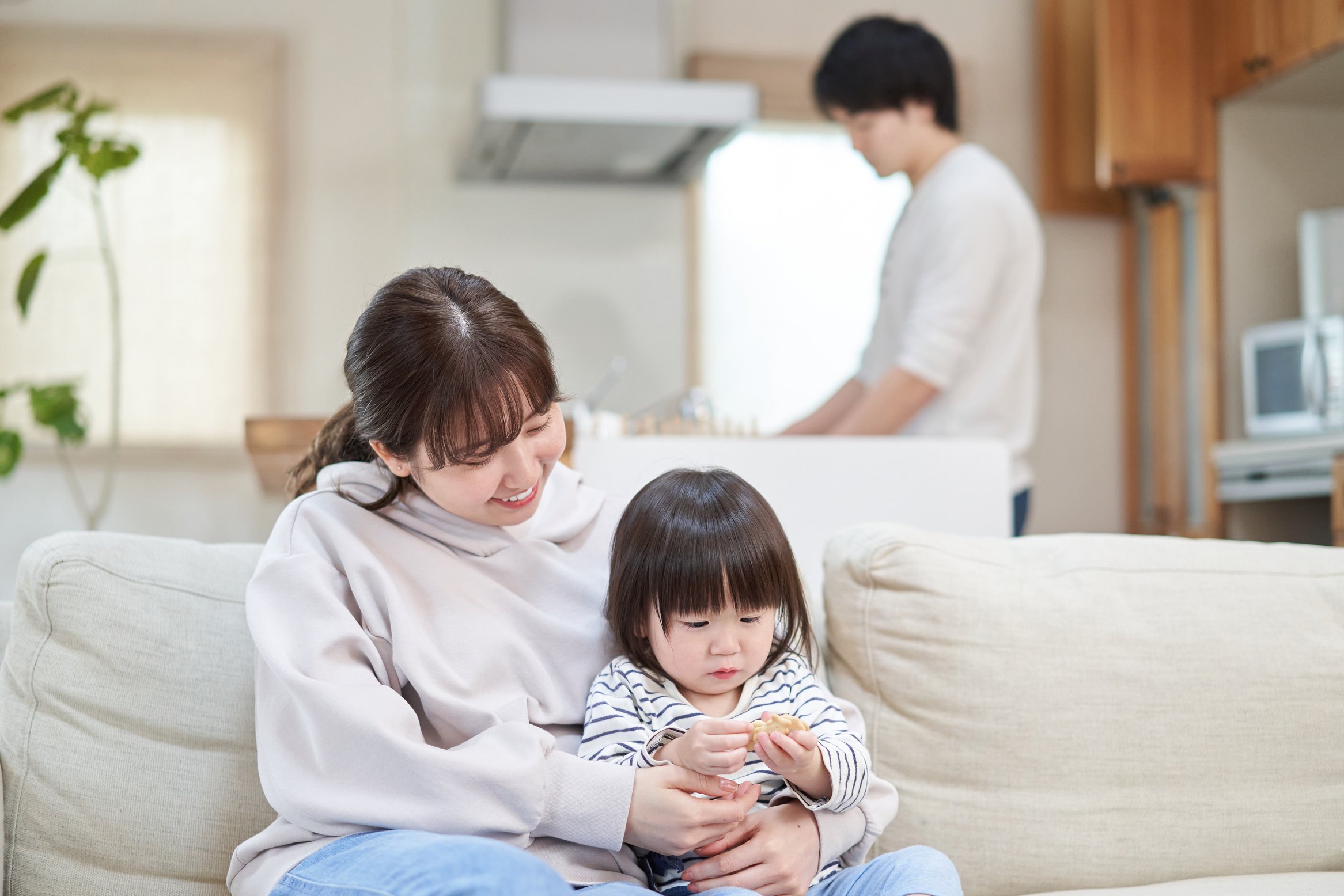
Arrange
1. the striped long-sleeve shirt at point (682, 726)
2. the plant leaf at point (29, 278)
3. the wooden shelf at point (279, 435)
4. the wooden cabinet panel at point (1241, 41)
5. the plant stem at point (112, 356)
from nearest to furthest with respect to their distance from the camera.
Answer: the striped long-sleeve shirt at point (682, 726)
the wooden shelf at point (279, 435)
the plant leaf at point (29, 278)
the plant stem at point (112, 356)
the wooden cabinet panel at point (1241, 41)

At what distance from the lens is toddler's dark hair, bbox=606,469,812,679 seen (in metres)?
1.18

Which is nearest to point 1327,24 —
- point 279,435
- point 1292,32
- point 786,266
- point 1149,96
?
point 1292,32

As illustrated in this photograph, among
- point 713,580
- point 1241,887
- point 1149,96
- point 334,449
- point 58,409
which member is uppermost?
point 1149,96

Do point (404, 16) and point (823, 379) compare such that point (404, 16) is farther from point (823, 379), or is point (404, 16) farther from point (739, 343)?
point (823, 379)

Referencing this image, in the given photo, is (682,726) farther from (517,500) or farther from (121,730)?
(121,730)

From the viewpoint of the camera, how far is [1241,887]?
1.32 meters

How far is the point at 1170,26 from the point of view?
12.6 feet

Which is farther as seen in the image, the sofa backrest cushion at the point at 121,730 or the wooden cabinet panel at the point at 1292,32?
the wooden cabinet panel at the point at 1292,32

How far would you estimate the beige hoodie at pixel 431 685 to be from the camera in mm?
1076

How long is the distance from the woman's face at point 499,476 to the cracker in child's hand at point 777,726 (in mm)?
310

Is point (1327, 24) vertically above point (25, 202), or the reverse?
point (1327, 24)

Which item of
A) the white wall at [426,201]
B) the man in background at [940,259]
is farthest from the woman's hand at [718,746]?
the white wall at [426,201]

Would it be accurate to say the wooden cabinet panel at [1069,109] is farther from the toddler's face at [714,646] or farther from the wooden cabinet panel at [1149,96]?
the toddler's face at [714,646]

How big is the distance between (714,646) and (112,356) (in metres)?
3.24
